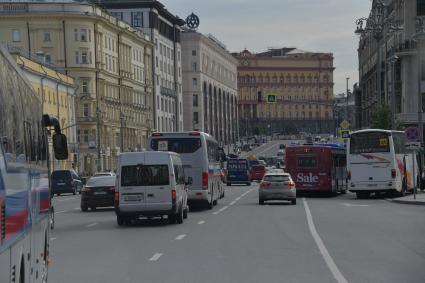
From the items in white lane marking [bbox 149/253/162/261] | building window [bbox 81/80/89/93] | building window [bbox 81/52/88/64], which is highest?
building window [bbox 81/52/88/64]

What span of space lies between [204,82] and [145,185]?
136833 mm

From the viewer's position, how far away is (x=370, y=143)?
49750 millimetres

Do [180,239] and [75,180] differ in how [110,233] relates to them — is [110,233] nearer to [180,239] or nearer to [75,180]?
[180,239]

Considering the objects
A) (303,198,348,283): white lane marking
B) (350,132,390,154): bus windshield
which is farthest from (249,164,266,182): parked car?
(303,198,348,283): white lane marking

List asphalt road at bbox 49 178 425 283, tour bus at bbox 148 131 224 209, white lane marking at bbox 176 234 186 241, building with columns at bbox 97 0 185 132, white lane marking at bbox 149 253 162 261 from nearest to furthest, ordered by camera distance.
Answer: asphalt road at bbox 49 178 425 283
white lane marking at bbox 149 253 162 261
white lane marking at bbox 176 234 186 241
tour bus at bbox 148 131 224 209
building with columns at bbox 97 0 185 132

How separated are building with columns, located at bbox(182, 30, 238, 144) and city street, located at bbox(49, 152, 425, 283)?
127097 mm

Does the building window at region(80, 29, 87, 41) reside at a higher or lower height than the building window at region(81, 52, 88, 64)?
higher

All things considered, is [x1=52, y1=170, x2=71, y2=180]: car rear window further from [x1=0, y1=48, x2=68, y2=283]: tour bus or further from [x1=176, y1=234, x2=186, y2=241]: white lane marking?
[x1=0, y1=48, x2=68, y2=283]: tour bus

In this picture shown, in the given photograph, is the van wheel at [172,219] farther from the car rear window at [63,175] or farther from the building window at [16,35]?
the building window at [16,35]

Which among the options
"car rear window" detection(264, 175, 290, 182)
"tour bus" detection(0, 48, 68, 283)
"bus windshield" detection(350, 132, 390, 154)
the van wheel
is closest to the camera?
"tour bus" detection(0, 48, 68, 283)

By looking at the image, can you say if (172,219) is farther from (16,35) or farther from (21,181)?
(16,35)

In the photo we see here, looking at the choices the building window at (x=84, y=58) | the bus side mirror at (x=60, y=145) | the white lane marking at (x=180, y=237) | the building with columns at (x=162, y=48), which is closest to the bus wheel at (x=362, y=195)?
the white lane marking at (x=180, y=237)

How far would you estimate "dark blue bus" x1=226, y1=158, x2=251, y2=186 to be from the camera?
8512 cm

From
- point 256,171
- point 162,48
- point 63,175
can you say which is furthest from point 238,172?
point 162,48
